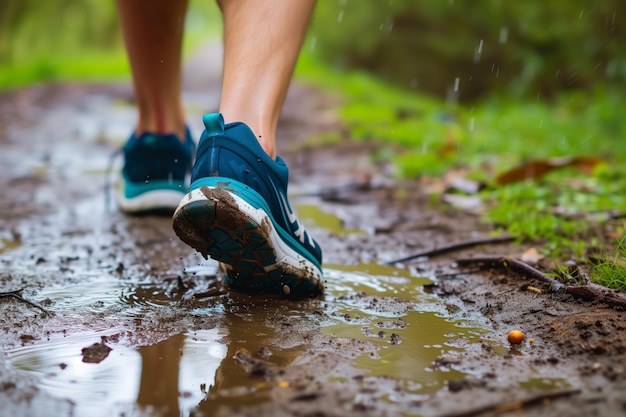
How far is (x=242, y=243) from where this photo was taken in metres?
1.60

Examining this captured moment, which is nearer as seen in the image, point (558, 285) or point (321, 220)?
point (558, 285)

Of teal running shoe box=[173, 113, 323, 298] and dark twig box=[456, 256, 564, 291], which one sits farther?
dark twig box=[456, 256, 564, 291]

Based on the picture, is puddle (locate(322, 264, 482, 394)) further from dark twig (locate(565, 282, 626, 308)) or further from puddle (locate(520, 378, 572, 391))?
dark twig (locate(565, 282, 626, 308))

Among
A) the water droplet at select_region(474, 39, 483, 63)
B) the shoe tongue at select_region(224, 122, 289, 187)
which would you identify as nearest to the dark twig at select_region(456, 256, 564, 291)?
the shoe tongue at select_region(224, 122, 289, 187)

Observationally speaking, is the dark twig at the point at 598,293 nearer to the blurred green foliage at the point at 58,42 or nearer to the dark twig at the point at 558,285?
the dark twig at the point at 558,285

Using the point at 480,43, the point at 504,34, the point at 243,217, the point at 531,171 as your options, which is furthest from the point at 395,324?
the point at 480,43

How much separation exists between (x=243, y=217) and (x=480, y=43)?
1167cm

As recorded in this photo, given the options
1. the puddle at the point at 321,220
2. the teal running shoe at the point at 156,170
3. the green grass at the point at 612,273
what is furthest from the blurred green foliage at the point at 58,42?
the green grass at the point at 612,273

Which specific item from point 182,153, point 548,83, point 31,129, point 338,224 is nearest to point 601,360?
point 338,224

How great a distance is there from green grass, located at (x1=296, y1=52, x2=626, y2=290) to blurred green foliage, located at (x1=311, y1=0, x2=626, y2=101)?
0.80 metres

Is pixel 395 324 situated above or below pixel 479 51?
below

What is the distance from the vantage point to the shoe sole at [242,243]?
151cm

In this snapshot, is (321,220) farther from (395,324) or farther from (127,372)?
(127,372)

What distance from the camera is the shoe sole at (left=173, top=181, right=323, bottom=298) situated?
1.51 meters
